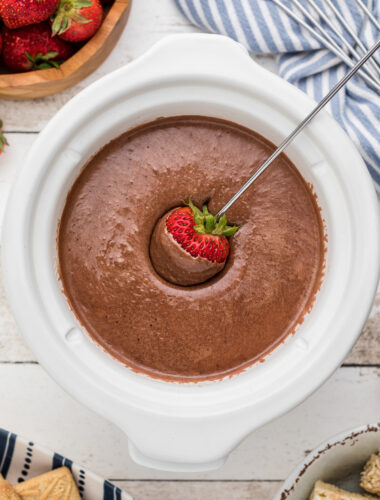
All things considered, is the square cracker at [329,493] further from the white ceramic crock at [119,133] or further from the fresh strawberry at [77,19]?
the fresh strawberry at [77,19]

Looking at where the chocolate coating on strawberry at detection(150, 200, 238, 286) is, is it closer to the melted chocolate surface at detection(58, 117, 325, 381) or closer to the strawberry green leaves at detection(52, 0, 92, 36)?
the melted chocolate surface at detection(58, 117, 325, 381)

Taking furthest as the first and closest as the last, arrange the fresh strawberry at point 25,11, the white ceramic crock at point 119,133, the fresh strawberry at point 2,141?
the fresh strawberry at point 2,141 < the fresh strawberry at point 25,11 < the white ceramic crock at point 119,133

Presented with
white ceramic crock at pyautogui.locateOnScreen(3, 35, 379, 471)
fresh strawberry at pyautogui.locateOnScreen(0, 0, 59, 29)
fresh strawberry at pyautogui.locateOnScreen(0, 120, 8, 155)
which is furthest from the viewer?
fresh strawberry at pyautogui.locateOnScreen(0, 120, 8, 155)

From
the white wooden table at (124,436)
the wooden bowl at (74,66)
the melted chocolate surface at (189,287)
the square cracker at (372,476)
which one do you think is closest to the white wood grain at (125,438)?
the white wooden table at (124,436)

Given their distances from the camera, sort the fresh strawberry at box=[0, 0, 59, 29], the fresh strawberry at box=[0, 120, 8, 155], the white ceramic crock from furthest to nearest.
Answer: the fresh strawberry at box=[0, 120, 8, 155], the fresh strawberry at box=[0, 0, 59, 29], the white ceramic crock

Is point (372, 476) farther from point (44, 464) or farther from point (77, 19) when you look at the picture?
point (77, 19)

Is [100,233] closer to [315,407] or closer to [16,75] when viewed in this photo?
[16,75]

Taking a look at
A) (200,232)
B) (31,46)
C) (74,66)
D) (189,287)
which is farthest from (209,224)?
(31,46)

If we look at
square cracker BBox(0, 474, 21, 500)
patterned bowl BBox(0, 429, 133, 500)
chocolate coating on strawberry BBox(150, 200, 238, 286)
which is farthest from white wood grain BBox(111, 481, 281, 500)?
chocolate coating on strawberry BBox(150, 200, 238, 286)

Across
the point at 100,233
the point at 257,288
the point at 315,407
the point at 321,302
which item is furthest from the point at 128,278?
the point at 315,407
